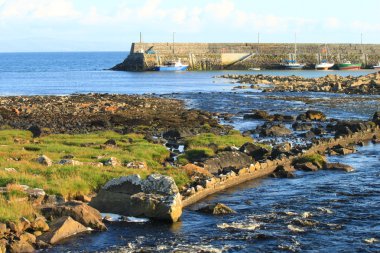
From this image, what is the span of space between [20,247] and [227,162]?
50.6ft

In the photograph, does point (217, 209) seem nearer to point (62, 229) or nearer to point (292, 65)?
point (62, 229)

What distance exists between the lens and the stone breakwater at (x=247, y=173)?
25.8 m

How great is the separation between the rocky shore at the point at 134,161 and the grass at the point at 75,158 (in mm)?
58

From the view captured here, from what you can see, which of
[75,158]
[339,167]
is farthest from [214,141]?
[75,158]

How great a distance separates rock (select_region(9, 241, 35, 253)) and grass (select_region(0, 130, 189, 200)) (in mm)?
5499

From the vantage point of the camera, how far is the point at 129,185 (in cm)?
2327

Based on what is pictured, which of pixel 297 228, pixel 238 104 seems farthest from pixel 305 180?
pixel 238 104

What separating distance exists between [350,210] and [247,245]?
6.09 meters

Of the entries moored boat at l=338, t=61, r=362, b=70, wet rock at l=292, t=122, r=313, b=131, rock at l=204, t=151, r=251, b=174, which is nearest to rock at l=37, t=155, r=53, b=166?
rock at l=204, t=151, r=251, b=174

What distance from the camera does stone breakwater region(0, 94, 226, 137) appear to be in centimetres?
4812

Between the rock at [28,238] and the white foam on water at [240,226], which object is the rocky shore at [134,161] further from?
the white foam on water at [240,226]

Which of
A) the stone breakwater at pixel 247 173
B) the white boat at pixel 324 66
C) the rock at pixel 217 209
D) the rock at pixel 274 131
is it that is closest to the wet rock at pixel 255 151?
the stone breakwater at pixel 247 173

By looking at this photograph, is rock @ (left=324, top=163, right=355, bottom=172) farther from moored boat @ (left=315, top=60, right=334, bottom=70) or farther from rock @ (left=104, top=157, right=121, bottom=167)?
moored boat @ (left=315, top=60, right=334, bottom=70)

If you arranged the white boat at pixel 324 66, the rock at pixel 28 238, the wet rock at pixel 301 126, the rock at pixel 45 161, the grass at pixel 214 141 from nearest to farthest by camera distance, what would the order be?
1. the rock at pixel 28 238
2. the rock at pixel 45 161
3. the grass at pixel 214 141
4. the wet rock at pixel 301 126
5. the white boat at pixel 324 66
